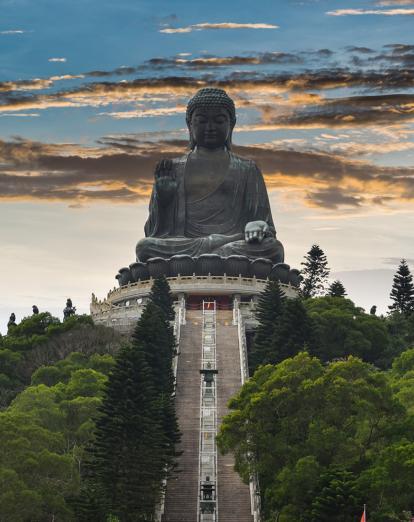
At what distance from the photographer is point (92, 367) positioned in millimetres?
42688

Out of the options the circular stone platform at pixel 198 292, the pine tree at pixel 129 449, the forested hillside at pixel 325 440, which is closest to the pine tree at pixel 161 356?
the pine tree at pixel 129 449

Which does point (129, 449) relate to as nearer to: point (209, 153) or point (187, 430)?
point (187, 430)

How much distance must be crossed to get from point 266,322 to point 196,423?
307 inches

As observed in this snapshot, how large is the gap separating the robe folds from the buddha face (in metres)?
1.05

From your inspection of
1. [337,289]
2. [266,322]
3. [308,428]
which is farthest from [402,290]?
[308,428]

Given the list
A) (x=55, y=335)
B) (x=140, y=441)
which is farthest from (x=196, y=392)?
(x=55, y=335)

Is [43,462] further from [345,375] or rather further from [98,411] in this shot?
[345,375]

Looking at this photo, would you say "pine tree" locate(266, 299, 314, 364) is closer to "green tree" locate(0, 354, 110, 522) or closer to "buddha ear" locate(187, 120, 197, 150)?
"green tree" locate(0, 354, 110, 522)

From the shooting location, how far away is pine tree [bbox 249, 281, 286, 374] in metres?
41.8

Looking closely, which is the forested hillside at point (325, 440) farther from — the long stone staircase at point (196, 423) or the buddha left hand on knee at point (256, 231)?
the buddha left hand on knee at point (256, 231)

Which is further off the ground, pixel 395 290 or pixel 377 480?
pixel 395 290

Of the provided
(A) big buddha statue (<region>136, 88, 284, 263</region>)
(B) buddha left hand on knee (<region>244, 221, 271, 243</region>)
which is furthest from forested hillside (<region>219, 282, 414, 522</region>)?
(A) big buddha statue (<region>136, 88, 284, 263</region>)

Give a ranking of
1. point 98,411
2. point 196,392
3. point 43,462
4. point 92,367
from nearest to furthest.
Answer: point 43,462 < point 98,411 < point 196,392 < point 92,367

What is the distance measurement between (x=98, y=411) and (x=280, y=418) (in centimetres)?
591
